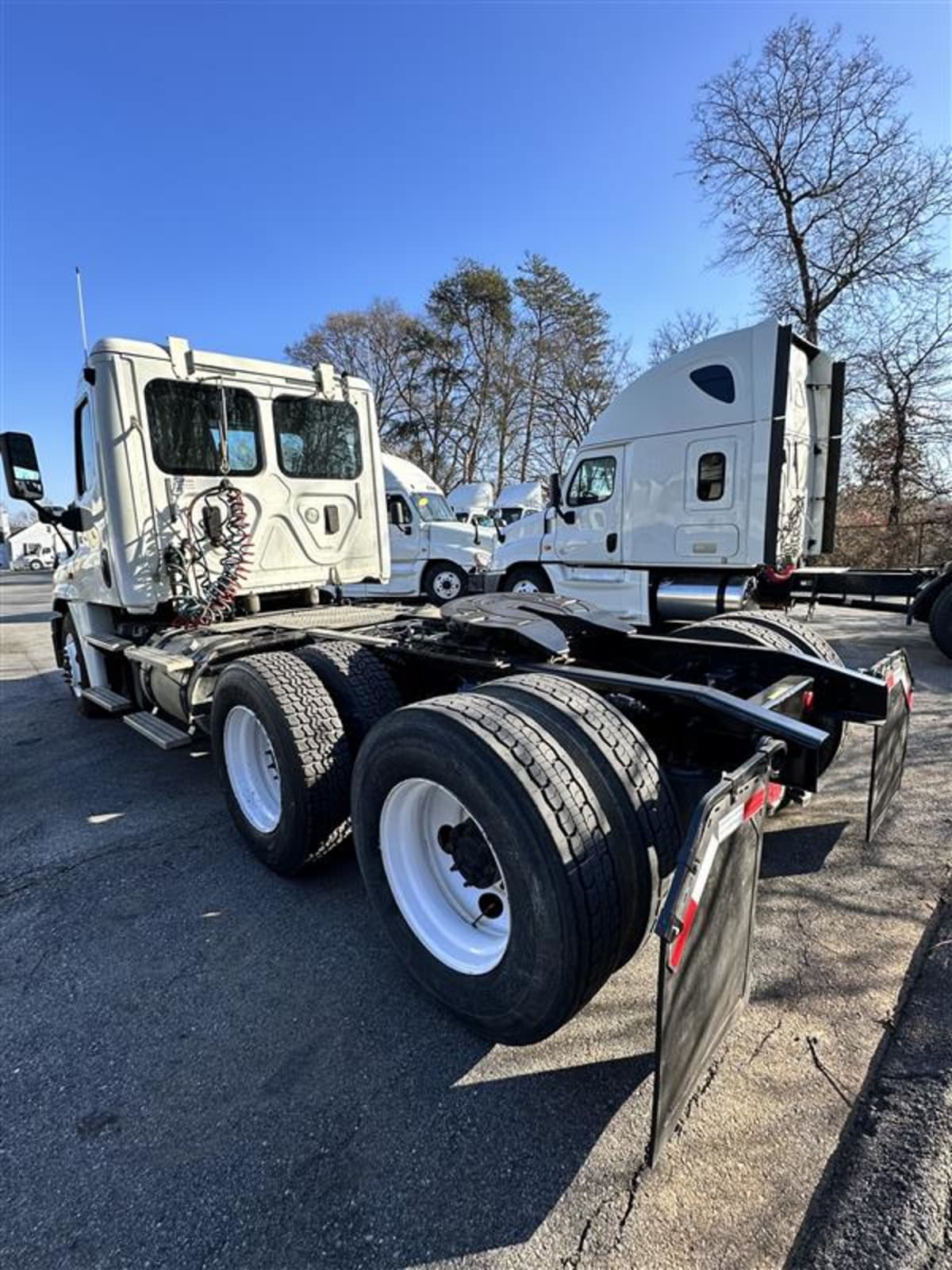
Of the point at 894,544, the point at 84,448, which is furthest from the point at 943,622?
the point at 894,544

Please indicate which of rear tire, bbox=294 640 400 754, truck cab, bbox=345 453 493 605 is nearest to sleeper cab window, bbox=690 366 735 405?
rear tire, bbox=294 640 400 754

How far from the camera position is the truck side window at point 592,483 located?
8.88 m

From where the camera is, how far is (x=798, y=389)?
25.1 ft

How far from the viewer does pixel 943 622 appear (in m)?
7.63

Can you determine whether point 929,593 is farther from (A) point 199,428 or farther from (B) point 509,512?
(B) point 509,512

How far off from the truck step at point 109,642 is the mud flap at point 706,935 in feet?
15.3

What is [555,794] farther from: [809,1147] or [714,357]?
[714,357]

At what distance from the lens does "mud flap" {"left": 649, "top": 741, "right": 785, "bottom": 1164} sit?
1547 millimetres

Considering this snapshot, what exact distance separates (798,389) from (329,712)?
23.4 ft

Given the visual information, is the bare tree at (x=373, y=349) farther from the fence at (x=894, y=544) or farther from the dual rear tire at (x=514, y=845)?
the dual rear tire at (x=514, y=845)

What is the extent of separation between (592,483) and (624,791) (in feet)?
25.2

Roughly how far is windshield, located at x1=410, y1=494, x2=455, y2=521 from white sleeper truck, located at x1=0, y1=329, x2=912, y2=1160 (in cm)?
819

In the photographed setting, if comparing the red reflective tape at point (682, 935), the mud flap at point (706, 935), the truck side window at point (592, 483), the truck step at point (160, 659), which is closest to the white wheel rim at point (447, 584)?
the truck side window at point (592, 483)

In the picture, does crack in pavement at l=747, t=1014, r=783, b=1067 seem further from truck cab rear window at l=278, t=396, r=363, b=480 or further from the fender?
the fender
